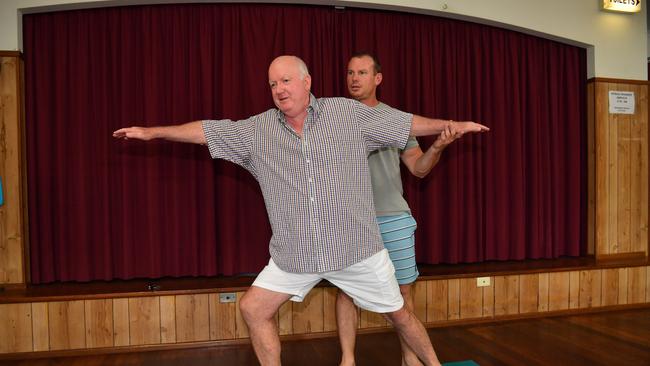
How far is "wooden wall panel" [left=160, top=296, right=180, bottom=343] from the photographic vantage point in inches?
117

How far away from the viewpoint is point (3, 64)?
3.13 meters

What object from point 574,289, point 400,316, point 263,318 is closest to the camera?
point 263,318

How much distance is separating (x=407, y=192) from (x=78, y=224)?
7.71 feet

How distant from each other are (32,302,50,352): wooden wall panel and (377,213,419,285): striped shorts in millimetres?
2060

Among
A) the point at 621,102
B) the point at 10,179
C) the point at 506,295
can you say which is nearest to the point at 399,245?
the point at 506,295

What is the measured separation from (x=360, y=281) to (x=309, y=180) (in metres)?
0.47

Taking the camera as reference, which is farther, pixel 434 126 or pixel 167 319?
pixel 167 319

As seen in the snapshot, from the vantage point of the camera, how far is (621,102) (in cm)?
402

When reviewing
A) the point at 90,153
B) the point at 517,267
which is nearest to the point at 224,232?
the point at 90,153

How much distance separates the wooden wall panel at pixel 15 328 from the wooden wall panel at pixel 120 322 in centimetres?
47

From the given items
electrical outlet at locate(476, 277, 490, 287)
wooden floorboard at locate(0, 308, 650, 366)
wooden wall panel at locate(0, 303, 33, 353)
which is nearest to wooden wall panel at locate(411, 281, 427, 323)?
wooden floorboard at locate(0, 308, 650, 366)

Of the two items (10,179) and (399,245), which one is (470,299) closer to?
(399,245)

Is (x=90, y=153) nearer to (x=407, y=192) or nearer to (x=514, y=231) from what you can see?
(x=407, y=192)

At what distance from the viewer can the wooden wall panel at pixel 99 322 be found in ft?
9.54
